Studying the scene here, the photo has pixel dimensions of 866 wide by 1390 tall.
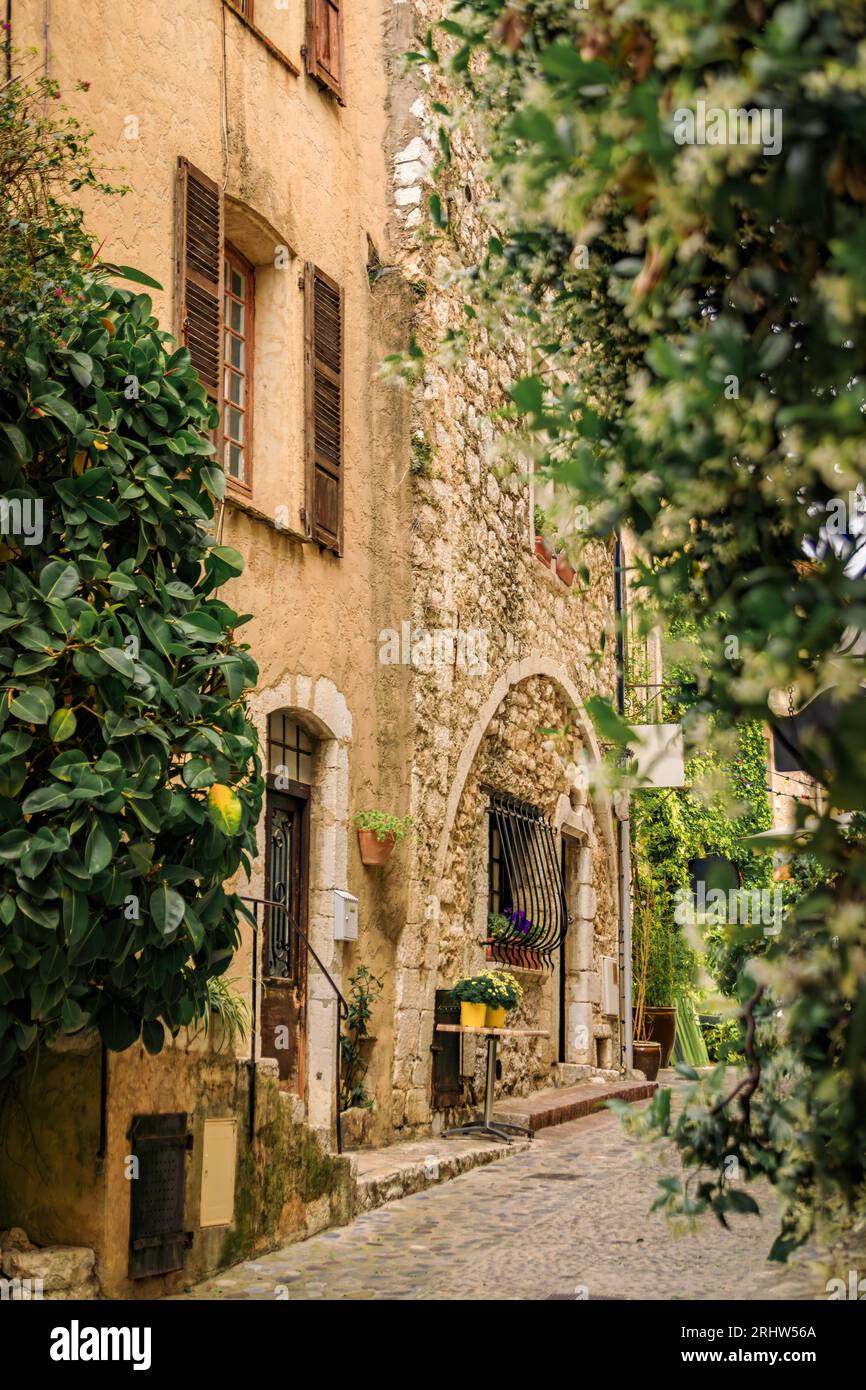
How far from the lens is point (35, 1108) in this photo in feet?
17.3

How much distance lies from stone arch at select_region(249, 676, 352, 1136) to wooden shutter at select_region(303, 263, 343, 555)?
0.95m

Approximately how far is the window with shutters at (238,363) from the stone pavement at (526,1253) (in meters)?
3.92

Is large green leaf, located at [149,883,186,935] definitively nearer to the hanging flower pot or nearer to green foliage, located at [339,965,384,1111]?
green foliage, located at [339,965,384,1111]

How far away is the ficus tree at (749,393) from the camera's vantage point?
1.95 m

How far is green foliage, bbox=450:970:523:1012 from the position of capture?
964cm

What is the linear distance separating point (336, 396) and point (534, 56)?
6256 millimetres

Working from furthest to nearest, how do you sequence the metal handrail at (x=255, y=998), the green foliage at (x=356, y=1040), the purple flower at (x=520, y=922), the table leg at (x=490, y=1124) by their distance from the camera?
the purple flower at (x=520, y=922), the table leg at (x=490, y=1124), the green foliage at (x=356, y=1040), the metal handrail at (x=255, y=998)

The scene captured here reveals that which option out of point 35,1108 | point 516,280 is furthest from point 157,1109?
point 516,280

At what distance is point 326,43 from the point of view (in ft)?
31.0

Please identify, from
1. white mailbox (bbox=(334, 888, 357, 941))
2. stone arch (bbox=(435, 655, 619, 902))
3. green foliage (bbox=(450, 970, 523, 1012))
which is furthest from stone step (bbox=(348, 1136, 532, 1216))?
stone arch (bbox=(435, 655, 619, 902))

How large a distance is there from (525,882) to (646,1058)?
414 cm

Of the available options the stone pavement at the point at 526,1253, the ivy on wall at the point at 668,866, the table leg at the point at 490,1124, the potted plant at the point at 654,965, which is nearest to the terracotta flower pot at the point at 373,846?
the table leg at the point at 490,1124

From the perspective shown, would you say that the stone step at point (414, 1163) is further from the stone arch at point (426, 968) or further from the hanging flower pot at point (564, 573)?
the hanging flower pot at point (564, 573)

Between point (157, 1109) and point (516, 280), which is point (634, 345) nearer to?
point (516, 280)
